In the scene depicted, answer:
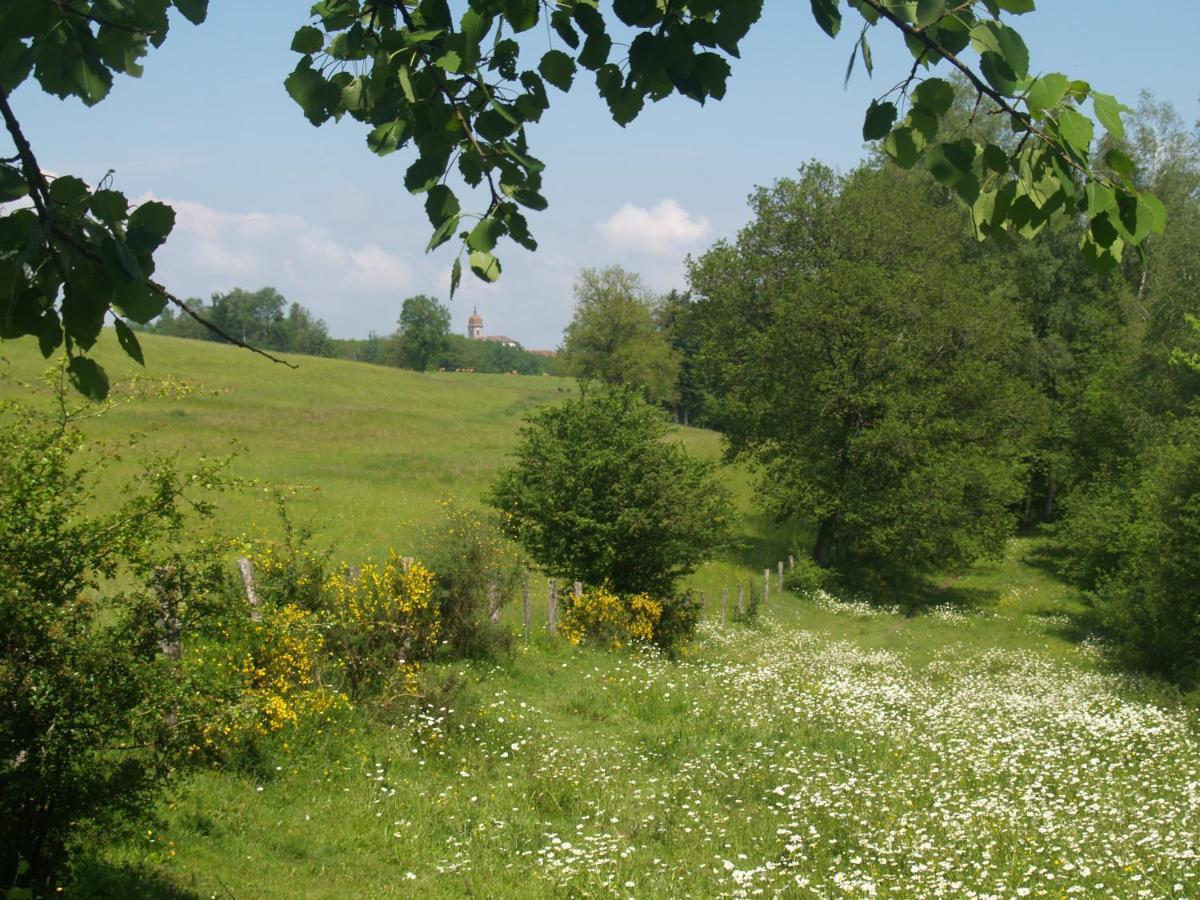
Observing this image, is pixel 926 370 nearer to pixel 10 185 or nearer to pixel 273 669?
pixel 273 669

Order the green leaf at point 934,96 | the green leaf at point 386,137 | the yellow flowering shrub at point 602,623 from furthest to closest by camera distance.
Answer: the yellow flowering shrub at point 602,623
the green leaf at point 386,137
the green leaf at point 934,96

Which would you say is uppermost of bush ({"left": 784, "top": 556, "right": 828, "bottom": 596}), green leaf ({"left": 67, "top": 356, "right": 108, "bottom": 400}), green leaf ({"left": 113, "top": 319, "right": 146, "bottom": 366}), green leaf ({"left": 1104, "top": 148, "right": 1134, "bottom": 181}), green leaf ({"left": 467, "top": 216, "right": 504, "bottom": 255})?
green leaf ({"left": 1104, "top": 148, "right": 1134, "bottom": 181})

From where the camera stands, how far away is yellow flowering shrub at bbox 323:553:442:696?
458 inches

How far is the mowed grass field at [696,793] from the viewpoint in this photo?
24.1 feet

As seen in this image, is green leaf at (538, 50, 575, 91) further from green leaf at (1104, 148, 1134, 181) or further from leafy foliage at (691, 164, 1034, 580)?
leafy foliage at (691, 164, 1034, 580)

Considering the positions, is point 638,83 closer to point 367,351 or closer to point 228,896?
point 228,896

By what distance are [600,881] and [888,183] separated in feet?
122

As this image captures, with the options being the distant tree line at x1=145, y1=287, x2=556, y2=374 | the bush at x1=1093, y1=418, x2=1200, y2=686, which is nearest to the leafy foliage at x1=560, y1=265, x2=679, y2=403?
the distant tree line at x1=145, y1=287, x2=556, y2=374

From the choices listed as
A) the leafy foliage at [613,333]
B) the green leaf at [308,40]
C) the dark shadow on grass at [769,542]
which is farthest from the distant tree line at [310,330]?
the green leaf at [308,40]

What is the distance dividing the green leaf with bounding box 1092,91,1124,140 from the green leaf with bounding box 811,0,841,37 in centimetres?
80

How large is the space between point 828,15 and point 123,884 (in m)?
6.45

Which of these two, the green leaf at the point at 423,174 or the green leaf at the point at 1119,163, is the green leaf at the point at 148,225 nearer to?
the green leaf at the point at 423,174

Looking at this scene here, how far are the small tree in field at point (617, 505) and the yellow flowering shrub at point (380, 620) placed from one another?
8.14m

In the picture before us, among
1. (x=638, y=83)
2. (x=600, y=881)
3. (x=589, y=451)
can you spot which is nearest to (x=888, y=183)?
(x=589, y=451)
